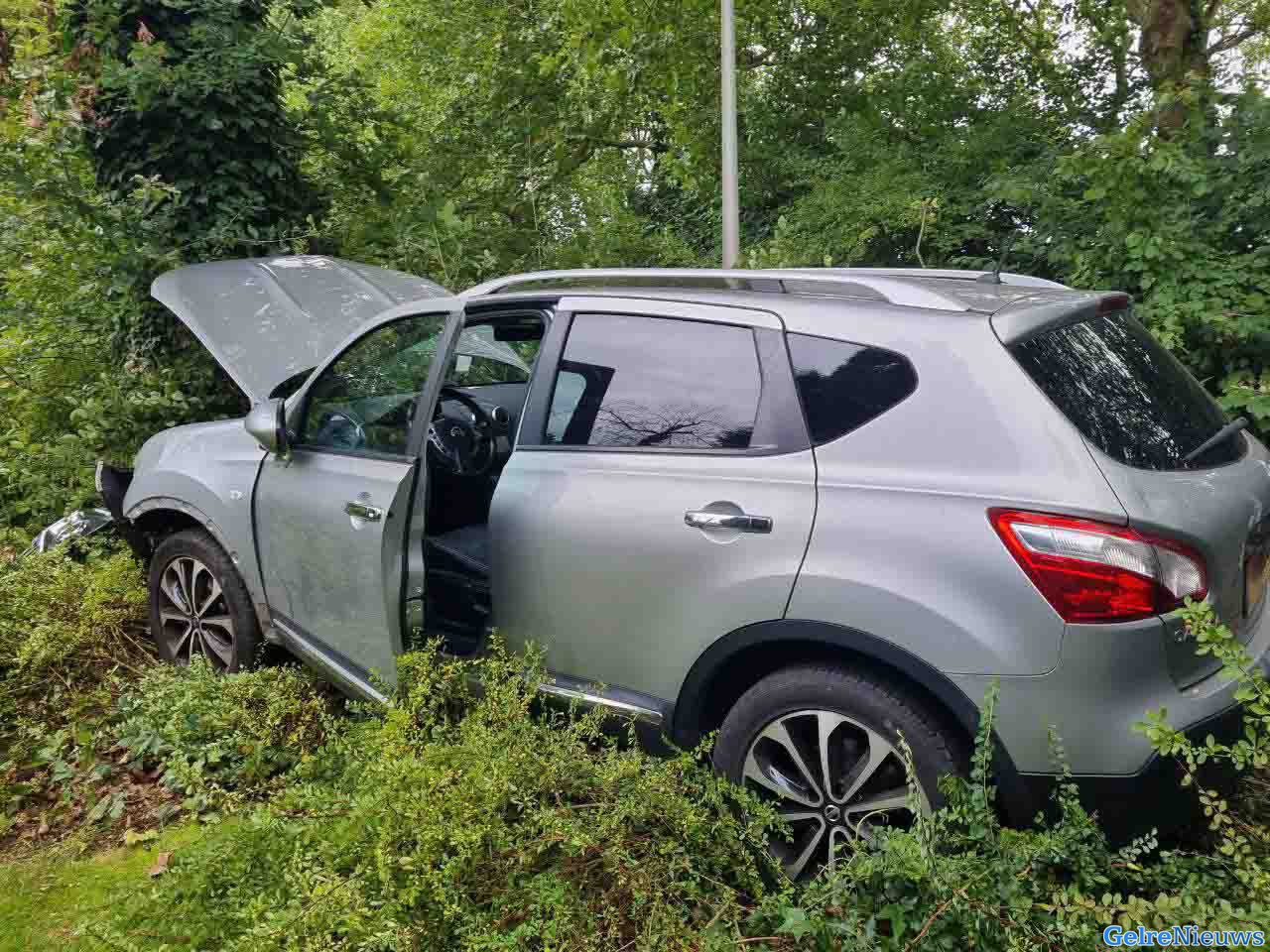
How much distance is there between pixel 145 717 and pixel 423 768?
6.66 ft

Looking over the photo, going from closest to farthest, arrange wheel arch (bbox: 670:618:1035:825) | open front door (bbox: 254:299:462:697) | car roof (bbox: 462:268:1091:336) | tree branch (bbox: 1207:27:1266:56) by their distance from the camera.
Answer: wheel arch (bbox: 670:618:1035:825), car roof (bbox: 462:268:1091:336), open front door (bbox: 254:299:462:697), tree branch (bbox: 1207:27:1266:56)

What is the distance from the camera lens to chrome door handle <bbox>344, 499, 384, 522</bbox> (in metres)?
3.55

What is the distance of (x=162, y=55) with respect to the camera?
6.95m

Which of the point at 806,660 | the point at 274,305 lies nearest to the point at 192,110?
the point at 274,305

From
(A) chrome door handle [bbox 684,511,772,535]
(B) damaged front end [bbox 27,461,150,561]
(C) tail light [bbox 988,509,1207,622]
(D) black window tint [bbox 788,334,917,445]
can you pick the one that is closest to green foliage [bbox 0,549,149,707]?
(B) damaged front end [bbox 27,461,150,561]

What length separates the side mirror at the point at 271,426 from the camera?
13.1ft

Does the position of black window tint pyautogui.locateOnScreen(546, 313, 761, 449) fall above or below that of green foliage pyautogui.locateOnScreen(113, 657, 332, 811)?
above

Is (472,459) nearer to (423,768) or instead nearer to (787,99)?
(423,768)

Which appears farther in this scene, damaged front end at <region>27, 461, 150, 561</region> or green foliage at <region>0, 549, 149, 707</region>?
damaged front end at <region>27, 461, 150, 561</region>

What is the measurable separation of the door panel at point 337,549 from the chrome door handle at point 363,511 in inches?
0.5

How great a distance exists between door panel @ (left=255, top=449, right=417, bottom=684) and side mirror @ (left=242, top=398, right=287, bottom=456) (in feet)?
0.25

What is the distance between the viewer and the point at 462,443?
13.6ft

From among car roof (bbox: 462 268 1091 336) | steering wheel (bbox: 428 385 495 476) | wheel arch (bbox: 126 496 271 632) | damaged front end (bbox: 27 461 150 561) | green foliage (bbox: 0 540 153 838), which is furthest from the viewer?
damaged front end (bbox: 27 461 150 561)

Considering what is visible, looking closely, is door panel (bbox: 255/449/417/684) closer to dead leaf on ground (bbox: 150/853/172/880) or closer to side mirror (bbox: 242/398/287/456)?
side mirror (bbox: 242/398/287/456)
